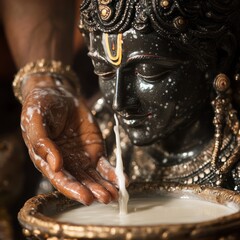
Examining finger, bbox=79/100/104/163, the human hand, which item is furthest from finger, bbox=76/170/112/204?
finger, bbox=79/100/104/163

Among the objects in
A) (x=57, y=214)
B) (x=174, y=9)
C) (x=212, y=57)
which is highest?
(x=174, y=9)

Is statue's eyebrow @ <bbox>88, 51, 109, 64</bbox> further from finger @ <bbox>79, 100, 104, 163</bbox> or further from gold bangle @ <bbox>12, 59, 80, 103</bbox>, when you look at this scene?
gold bangle @ <bbox>12, 59, 80, 103</bbox>

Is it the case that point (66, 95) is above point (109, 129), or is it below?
above

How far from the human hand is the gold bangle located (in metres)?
0.13

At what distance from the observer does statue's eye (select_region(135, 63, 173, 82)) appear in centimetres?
122

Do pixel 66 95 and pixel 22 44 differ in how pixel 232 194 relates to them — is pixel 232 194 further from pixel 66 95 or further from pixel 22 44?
pixel 22 44

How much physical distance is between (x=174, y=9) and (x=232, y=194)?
1.18 ft

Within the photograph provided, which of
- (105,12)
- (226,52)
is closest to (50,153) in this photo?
(105,12)

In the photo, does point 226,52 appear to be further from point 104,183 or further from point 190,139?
point 104,183

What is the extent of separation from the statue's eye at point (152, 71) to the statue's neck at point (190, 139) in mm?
180

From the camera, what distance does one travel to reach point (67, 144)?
1320 millimetres

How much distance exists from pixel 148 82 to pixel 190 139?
8.6 inches

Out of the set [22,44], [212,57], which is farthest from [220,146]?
[22,44]

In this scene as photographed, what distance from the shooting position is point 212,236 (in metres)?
0.89
